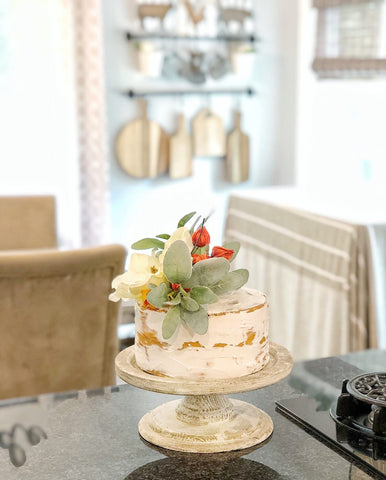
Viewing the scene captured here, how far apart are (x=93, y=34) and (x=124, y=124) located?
0.52 m

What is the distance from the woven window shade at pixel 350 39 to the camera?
356 cm

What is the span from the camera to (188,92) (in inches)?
174

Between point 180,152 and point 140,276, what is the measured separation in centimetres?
352

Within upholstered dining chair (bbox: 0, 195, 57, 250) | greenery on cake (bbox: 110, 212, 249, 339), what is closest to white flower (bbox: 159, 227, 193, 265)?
greenery on cake (bbox: 110, 212, 249, 339)

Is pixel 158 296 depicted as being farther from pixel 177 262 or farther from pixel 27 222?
pixel 27 222

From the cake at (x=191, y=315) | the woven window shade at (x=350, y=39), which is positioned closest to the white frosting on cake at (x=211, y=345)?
the cake at (x=191, y=315)

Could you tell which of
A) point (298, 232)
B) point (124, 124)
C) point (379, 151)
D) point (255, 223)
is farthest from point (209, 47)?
point (298, 232)

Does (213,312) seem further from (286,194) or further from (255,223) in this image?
(286,194)

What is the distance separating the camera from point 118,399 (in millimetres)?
1135

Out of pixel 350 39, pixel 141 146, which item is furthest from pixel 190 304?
pixel 141 146

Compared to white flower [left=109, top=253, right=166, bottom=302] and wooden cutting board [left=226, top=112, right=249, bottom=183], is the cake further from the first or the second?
wooden cutting board [left=226, top=112, right=249, bottom=183]

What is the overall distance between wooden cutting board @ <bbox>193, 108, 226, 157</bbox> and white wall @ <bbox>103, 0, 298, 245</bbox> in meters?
0.06

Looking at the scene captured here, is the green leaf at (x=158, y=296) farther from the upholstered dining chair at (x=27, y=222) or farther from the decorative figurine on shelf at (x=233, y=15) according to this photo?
the decorative figurine on shelf at (x=233, y=15)

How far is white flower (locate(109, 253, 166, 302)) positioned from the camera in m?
0.93
